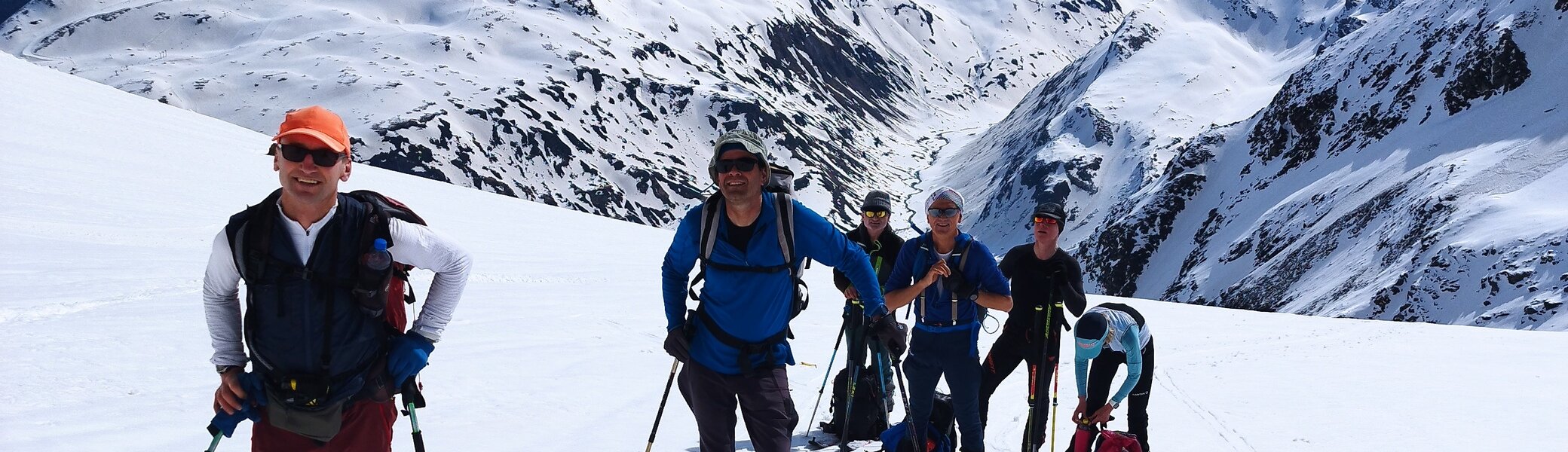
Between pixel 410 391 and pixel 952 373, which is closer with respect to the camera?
pixel 410 391

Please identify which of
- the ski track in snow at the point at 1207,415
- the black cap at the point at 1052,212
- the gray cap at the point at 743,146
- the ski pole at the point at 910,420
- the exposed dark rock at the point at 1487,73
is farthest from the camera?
the exposed dark rock at the point at 1487,73

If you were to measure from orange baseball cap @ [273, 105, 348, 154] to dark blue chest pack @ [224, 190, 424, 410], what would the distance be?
0.27 m

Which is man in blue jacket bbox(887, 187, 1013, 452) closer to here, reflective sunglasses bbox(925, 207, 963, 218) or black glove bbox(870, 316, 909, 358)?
reflective sunglasses bbox(925, 207, 963, 218)

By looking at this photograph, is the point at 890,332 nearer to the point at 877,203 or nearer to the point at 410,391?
the point at 410,391

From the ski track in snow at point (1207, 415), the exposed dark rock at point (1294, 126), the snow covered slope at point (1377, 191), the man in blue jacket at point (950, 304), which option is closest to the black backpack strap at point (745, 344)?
the man in blue jacket at point (950, 304)

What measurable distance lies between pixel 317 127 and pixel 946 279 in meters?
4.42

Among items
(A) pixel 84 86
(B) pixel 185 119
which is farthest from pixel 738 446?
(A) pixel 84 86

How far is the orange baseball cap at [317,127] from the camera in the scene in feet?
13.1

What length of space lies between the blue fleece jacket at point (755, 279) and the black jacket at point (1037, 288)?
2.68 m

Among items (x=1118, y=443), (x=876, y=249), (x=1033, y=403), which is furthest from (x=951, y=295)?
(x=876, y=249)

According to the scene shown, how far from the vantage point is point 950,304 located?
707 centimetres

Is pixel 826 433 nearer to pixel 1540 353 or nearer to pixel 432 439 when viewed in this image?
pixel 432 439

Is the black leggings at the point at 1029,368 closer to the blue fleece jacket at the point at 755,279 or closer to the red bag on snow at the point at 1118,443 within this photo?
the red bag on snow at the point at 1118,443

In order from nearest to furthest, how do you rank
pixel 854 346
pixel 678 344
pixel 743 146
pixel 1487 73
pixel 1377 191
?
pixel 743 146
pixel 678 344
pixel 854 346
pixel 1377 191
pixel 1487 73
